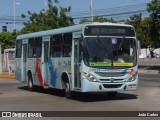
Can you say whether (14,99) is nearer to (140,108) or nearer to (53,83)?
(53,83)

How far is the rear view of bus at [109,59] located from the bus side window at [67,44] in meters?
1.31

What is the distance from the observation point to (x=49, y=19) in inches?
2108

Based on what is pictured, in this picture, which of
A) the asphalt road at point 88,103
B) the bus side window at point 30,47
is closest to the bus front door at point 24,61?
the bus side window at point 30,47

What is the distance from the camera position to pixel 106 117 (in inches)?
515

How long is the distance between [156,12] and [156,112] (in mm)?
30005

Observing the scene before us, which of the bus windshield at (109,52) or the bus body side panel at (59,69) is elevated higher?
the bus windshield at (109,52)

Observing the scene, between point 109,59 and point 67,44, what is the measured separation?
2.26 meters

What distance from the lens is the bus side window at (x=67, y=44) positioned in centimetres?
1883

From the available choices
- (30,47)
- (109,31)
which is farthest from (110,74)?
(30,47)

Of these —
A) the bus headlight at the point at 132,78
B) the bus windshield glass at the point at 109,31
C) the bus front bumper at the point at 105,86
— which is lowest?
the bus front bumper at the point at 105,86

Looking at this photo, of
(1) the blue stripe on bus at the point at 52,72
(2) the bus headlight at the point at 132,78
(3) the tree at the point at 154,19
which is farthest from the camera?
(3) the tree at the point at 154,19

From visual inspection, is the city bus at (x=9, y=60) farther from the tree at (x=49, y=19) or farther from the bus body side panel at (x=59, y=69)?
the bus body side panel at (x=59, y=69)

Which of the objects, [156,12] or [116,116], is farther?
[156,12]

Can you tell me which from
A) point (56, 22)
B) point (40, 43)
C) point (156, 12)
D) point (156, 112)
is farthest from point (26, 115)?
point (56, 22)
